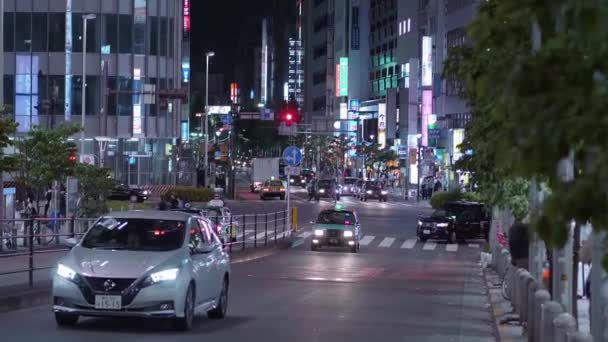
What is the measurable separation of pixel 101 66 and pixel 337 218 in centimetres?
4068

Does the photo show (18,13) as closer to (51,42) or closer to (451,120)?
(51,42)

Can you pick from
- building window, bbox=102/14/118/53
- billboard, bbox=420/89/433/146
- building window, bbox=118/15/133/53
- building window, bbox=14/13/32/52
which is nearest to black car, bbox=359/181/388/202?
billboard, bbox=420/89/433/146

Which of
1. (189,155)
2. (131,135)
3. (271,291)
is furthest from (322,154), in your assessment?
(271,291)

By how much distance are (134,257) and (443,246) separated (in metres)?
36.0

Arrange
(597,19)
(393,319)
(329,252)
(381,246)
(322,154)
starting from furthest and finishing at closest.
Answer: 1. (322,154)
2. (381,246)
3. (329,252)
4. (393,319)
5. (597,19)

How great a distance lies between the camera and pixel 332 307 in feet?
70.6

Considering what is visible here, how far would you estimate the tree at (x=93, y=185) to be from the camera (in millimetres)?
40188

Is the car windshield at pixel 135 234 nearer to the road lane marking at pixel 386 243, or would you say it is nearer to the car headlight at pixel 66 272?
the car headlight at pixel 66 272

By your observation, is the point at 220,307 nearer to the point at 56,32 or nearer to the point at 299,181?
the point at 56,32

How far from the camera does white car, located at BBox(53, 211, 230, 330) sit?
51.8 feet

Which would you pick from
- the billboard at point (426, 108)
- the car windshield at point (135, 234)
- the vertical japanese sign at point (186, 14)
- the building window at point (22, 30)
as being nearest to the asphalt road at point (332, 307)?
the car windshield at point (135, 234)

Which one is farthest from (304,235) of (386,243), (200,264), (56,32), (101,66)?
(200,264)

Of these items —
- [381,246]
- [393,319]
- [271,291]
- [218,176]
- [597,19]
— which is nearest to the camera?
[597,19]

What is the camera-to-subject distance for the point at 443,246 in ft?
168
